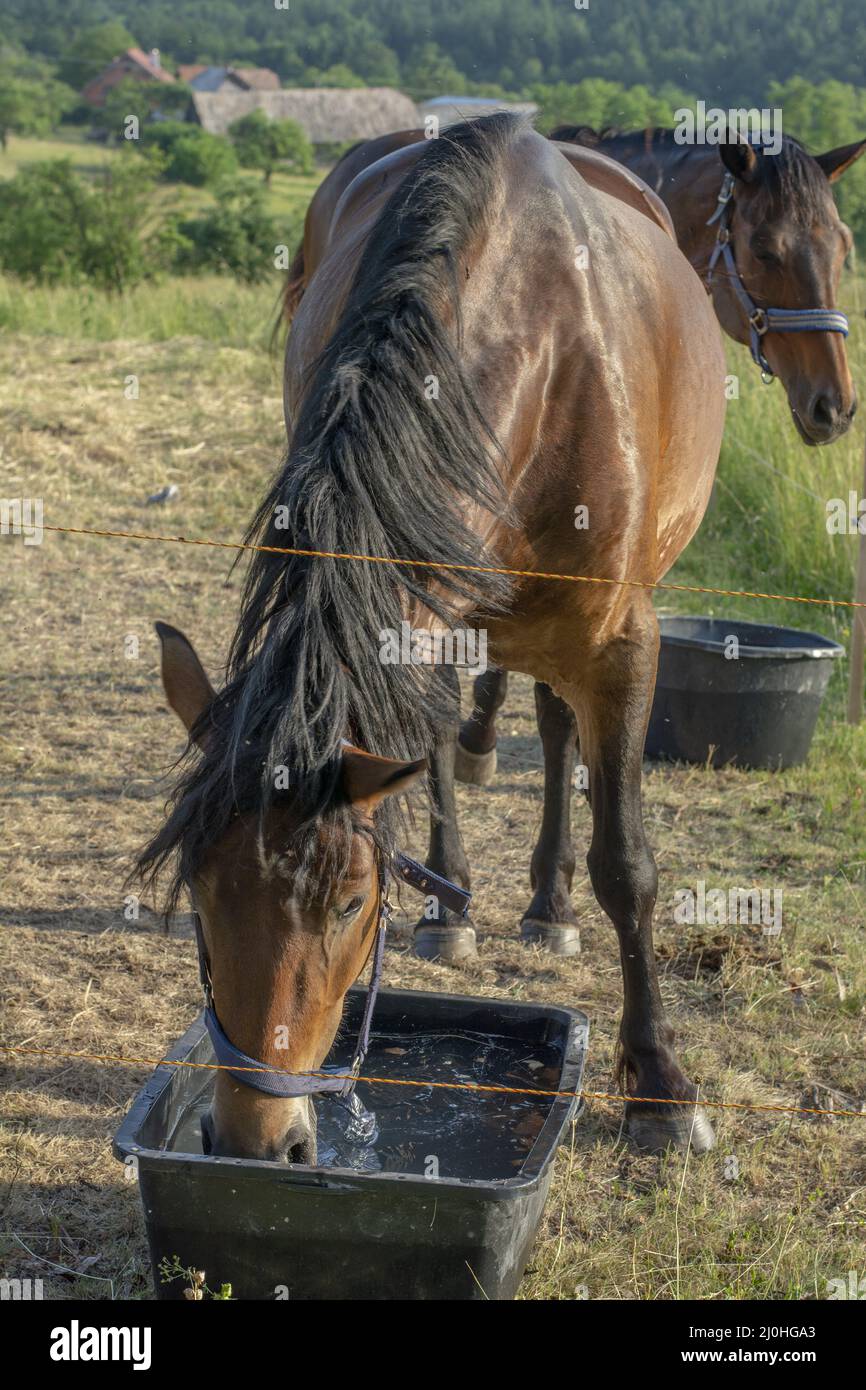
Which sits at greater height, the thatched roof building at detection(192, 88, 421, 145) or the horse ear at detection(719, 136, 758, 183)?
the thatched roof building at detection(192, 88, 421, 145)

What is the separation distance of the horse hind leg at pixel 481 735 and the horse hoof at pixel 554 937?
3.69 feet

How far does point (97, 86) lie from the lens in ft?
222

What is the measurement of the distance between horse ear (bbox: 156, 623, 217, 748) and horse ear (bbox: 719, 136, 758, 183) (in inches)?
153

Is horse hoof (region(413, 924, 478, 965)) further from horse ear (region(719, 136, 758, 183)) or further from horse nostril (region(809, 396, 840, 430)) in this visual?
horse ear (region(719, 136, 758, 183))

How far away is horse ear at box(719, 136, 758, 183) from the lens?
5.05 m

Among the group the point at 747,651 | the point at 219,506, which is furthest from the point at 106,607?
the point at 747,651

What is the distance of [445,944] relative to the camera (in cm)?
393

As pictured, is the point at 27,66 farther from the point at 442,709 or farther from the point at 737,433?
the point at 442,709

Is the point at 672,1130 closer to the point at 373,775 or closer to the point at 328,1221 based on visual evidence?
the point at 328,1221

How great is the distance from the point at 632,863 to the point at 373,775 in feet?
4.61

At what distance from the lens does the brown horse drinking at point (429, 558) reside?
1.95 m

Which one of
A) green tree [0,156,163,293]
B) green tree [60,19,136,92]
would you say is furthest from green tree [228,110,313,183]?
green tree [0,156,163,293]
